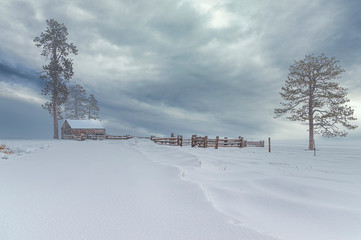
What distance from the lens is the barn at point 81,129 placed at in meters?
34.8

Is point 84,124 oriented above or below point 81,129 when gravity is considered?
above

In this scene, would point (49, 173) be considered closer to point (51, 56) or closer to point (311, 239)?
point (311, 239)

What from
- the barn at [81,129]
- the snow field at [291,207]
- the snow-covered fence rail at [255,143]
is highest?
the barn at [81,129]

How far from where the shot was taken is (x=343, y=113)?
65.6 ft

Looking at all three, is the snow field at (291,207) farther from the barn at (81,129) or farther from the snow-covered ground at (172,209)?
the barn at (81,129)

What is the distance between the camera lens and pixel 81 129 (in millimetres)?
35781

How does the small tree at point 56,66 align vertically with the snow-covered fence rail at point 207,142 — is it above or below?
above

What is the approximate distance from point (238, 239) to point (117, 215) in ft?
4.69

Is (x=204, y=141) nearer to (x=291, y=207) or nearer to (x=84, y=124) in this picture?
(x=291, y=207)

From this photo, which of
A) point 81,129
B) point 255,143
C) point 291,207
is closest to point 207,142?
point 255,143

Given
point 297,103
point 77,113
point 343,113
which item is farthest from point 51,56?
point 343,113

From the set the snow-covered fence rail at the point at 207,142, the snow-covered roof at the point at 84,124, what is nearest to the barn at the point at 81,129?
the snow-covered roof at the point at 84,124

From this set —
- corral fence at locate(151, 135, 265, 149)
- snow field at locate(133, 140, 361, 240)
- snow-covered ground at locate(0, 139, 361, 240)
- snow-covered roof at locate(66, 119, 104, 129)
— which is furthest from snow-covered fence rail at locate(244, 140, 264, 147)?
snow-covered ground at locate(0, 139, 361, 240)

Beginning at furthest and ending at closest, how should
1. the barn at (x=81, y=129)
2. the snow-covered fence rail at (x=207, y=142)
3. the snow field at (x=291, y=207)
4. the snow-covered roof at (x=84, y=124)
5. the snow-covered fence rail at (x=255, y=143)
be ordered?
1. the snow-covered roof at (x=84, y=124)
2. the barn at (x=81, y=129)
3. the snow-covered fence rail at (x=255, y=143)
4. the snow-covered fence rail at (x=207, y=142)
5. the snow field at (x=291, y=207)
